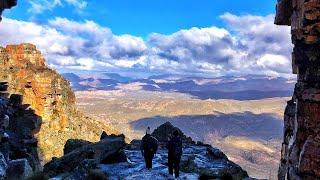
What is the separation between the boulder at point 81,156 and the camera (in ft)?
116

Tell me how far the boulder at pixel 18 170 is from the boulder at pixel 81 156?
1365 mm

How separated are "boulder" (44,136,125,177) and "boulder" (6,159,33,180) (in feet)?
4.48

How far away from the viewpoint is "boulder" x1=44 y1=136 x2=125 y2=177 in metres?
35.3

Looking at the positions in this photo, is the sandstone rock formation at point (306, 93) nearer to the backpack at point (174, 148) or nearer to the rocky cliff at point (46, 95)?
the backpack at point (174, 148)

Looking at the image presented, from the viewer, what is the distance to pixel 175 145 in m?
29.9

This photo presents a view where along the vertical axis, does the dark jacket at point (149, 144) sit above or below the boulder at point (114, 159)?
above

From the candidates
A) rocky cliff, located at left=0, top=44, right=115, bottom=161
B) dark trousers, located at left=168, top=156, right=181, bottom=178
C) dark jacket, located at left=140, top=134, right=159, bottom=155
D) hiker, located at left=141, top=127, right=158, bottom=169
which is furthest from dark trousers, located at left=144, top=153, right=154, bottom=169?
rocky cliff, located at left=0, top=44, right=115, bottom=161

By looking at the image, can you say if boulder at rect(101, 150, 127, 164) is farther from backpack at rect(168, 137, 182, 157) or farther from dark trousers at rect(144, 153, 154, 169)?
backpack at rect(168, 137, 182, 157)

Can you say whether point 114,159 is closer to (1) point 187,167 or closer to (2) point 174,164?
(1) point 187,167

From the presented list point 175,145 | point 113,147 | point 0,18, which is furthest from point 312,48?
point 113,147

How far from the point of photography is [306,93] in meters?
14.5

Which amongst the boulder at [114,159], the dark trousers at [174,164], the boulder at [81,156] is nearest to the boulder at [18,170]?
the boulder at [81,156]

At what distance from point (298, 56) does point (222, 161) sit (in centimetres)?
2571

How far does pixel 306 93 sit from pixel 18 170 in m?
24.6
